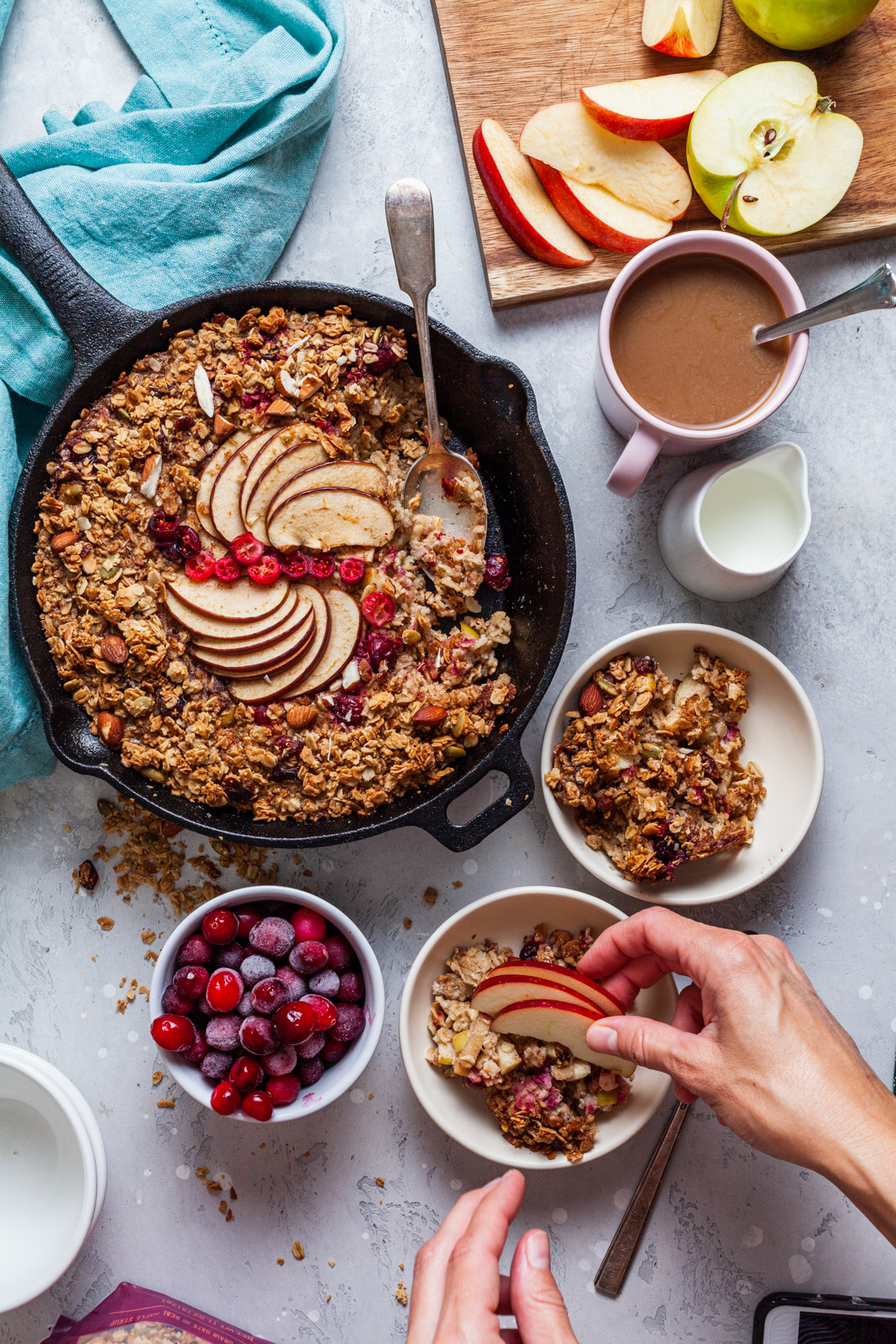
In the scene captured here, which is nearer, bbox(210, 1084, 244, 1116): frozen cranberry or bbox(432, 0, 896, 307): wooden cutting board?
bbox(210, 1084, 244, 1116): frozen cranberry

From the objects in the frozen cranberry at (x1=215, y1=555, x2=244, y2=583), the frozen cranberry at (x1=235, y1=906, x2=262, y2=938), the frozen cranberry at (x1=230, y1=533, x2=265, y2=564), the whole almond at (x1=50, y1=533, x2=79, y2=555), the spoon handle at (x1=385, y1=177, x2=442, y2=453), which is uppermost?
the spoon handle at (x1=385, y1=177, x2=442, y2=453)

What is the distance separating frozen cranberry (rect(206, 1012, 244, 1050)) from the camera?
199 cm

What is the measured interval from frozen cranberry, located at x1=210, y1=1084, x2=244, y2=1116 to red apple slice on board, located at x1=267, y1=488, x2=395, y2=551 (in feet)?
3.85

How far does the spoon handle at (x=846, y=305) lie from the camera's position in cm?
177

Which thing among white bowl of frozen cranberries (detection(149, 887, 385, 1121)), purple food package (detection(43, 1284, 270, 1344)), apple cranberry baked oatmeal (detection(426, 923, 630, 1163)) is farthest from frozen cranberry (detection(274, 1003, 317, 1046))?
purple food package (detection(43, 1284, 270, 1344))

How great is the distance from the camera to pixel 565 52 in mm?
2225

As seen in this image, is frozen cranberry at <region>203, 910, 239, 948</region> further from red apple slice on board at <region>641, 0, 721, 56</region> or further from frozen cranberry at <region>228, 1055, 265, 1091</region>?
red apple slice on board at <region>641, 0, 721, 56</region>

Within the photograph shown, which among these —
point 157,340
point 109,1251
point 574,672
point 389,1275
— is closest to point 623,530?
point 574,672

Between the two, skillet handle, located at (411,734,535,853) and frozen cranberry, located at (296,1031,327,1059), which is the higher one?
skillet handle, located at (411,734,535,853)

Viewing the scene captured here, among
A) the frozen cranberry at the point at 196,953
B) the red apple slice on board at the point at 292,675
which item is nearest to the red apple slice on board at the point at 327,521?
Answer: the red apple slice on board at the point at 292,675

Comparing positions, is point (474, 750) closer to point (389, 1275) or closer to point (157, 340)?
point (157, 340)

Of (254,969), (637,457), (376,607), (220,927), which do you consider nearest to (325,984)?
(254,969)

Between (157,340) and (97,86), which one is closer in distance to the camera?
(157,340)

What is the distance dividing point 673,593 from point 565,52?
1.32m
